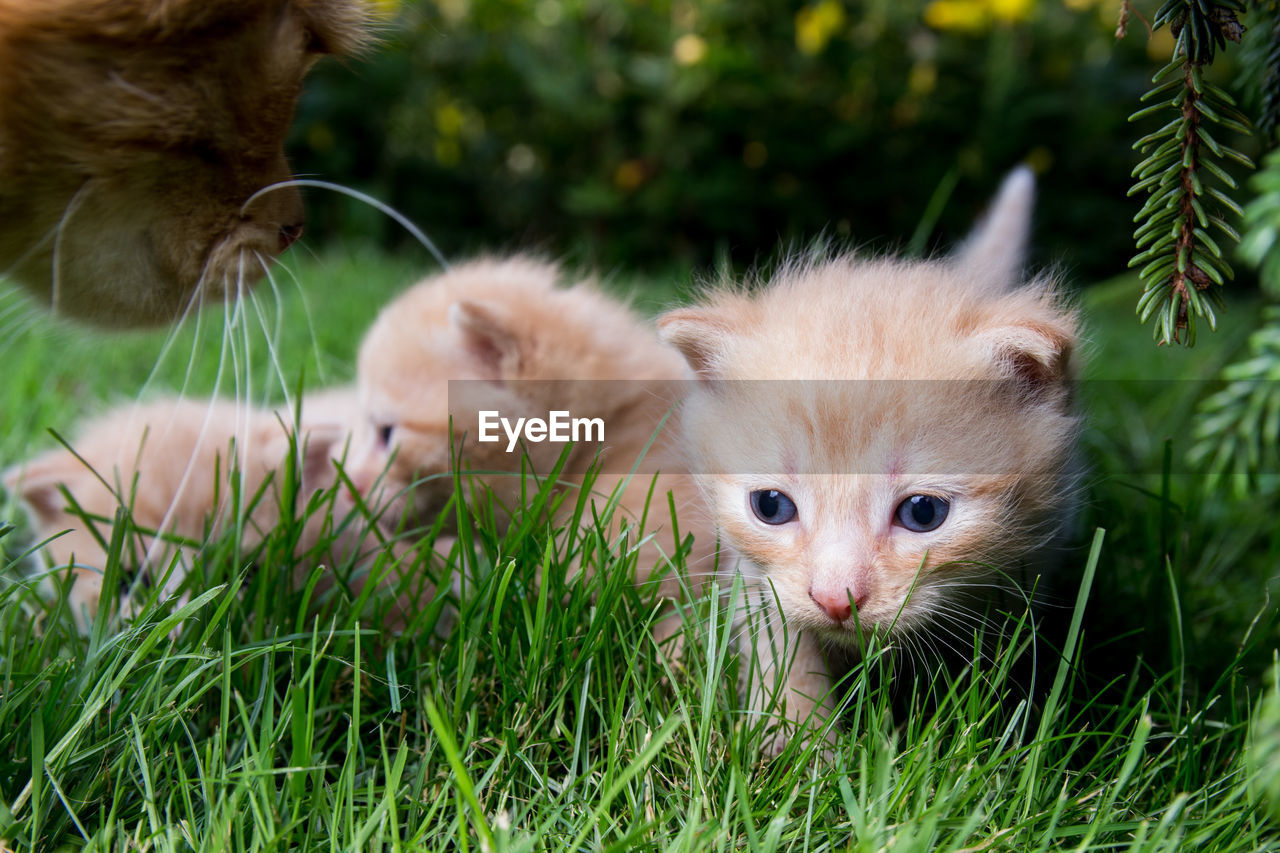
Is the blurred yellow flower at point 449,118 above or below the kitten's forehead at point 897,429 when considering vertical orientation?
above

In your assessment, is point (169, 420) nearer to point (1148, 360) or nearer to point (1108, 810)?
point (1108, 810)

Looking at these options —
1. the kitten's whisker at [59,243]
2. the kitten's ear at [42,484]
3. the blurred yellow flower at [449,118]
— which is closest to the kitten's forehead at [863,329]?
the kitten's whisker at [59,243]

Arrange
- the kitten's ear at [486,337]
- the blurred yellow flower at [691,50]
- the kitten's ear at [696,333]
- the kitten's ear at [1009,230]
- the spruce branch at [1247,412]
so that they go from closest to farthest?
the spruce branch at [1247,412], the kitten's ear at [696,333], the kitten's ear at [486,337], the kitten's ear at [1009,230], the blurred yellow flower at [691,50]

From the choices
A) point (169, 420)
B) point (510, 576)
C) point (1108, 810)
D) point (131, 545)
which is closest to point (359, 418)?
point (169, 420)

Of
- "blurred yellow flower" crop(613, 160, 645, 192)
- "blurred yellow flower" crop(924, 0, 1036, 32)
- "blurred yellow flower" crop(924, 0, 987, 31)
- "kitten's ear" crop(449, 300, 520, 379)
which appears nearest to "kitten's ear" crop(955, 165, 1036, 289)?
"kitten's ear" crop(449, 300, 520, 379)

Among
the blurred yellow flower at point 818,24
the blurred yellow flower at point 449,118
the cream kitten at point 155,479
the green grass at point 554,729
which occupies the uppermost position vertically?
the blurred yellow flower at point 818,24

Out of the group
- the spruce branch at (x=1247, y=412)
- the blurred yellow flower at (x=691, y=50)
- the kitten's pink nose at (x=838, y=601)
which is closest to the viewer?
the spruce branch at (x=1247, y=412)

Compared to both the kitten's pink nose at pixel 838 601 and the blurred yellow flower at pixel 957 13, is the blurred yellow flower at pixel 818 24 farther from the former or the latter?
the kitten's pink nose at pixel 838 601
